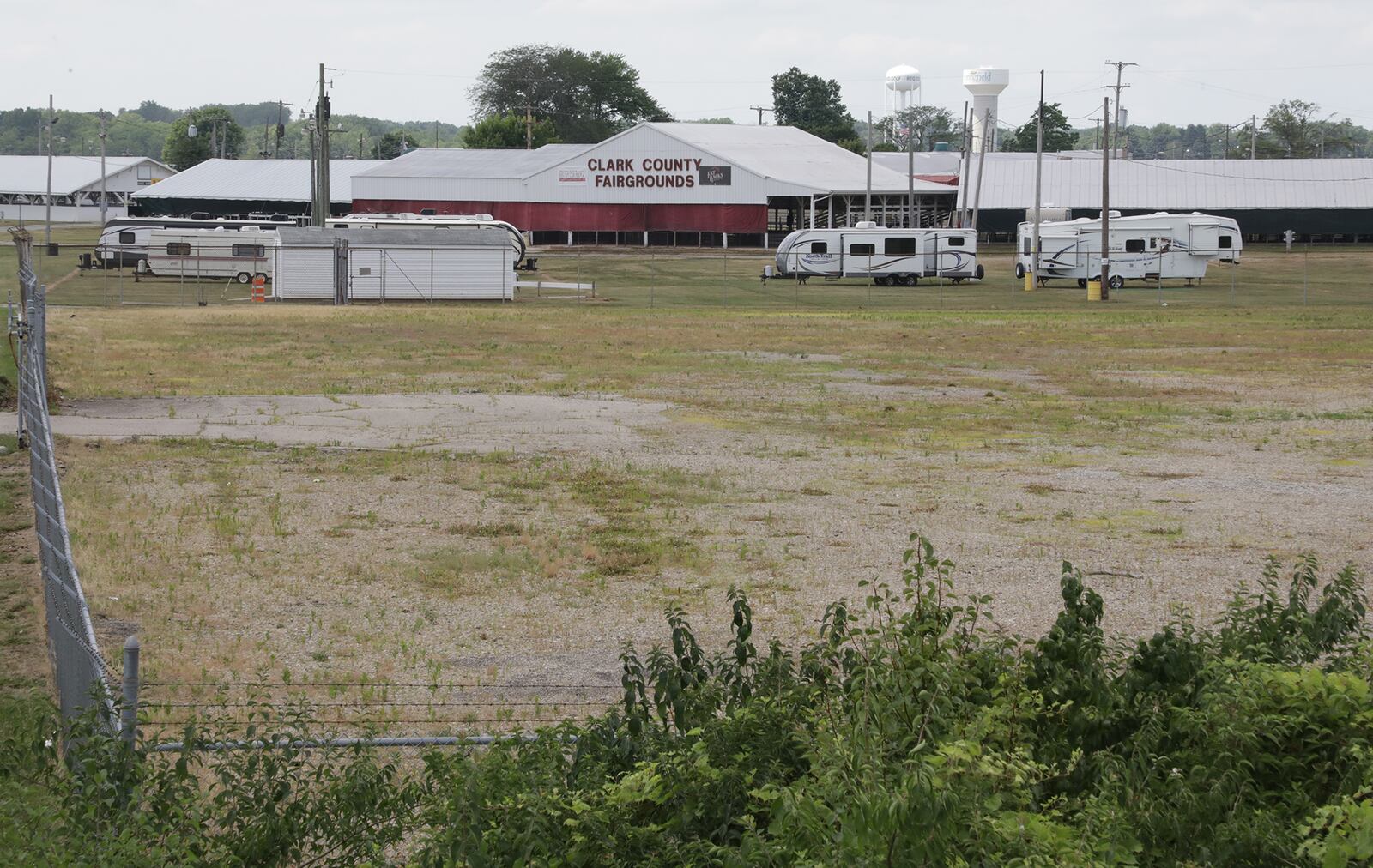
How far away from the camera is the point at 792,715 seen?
7.48 metres

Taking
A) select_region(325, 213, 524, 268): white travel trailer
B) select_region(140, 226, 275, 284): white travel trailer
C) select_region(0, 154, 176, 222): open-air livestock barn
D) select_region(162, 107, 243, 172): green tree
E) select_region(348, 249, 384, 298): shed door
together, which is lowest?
select_region(348, 249, 384, 298): shed door

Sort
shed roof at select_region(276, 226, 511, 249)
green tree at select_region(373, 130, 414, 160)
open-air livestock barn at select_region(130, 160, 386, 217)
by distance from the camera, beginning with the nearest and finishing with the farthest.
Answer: shed roof at select_region(276, 226, 511, 249) → open-air livestock barn at select_region(130, 160, 386, 217) → green tree at select_region(373, 130, 414, 160)

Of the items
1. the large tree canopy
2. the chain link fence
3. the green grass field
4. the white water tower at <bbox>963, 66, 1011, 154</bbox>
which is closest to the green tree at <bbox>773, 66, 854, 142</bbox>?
the large tree canopy

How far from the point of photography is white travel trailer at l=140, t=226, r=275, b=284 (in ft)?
217

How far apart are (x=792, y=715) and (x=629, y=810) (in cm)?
110

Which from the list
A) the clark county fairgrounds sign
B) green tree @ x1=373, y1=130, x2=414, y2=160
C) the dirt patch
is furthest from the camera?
green tree @ x1=373, y1=130, x2=414, y2=160

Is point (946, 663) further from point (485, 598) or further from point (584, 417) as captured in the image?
point (584, 417)

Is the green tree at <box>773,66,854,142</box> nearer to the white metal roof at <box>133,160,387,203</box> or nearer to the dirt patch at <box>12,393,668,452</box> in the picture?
the white metal roof at <box>133,160,387,203</box>

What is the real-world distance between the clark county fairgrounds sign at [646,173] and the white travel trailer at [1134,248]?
3238 centimetres

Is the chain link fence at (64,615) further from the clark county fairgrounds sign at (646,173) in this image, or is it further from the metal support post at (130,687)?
the clark county fairgrounds sign at (646,173)

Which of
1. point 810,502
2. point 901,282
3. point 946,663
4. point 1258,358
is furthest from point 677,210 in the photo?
point 946,663

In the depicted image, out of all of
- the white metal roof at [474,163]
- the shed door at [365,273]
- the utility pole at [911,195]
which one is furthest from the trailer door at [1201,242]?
the white metal roof at [474,163]

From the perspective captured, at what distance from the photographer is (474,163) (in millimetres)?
104188

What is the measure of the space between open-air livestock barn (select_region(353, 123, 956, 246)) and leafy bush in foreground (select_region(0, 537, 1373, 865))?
8853cm
